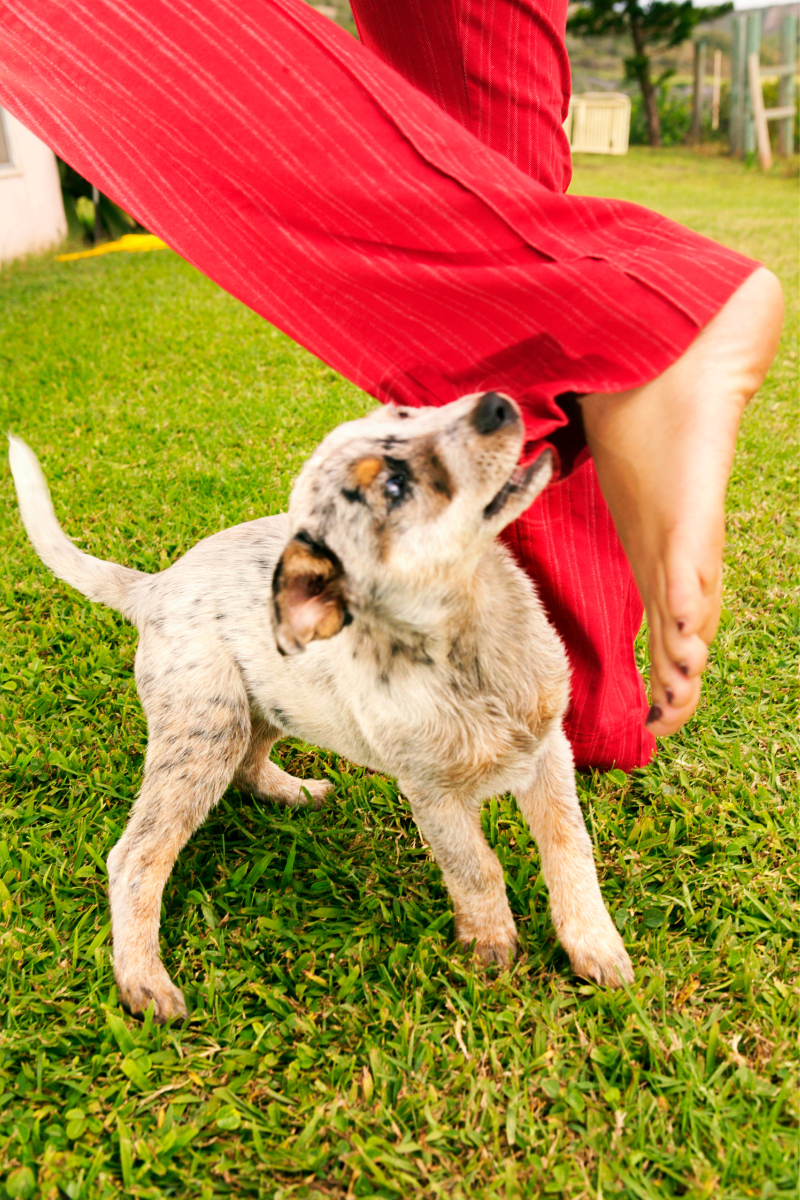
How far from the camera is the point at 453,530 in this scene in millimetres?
1776

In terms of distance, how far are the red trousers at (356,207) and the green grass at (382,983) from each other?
1084 millimetres

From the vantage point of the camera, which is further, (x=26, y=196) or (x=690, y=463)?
(x=26, y=196)

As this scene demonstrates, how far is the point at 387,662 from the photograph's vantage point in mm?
1984

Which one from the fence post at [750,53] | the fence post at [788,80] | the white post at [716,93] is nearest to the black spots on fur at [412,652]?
the fence post at [788,80]

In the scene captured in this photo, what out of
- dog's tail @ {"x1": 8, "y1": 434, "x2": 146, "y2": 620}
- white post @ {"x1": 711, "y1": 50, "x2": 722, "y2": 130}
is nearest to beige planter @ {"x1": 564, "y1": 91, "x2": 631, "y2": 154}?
white post @ {"x1": 711, "y1": 50, "x2": 722, "y2": 130}

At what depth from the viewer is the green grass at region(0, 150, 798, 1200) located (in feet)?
5.65

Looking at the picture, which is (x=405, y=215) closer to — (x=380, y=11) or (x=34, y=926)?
(x=380, y=11)

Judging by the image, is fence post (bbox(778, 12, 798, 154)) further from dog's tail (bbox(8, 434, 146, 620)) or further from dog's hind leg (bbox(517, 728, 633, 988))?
dog's hind leg (bbox(517, 728, 633, 988))

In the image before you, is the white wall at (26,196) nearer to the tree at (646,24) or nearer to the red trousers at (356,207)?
the red trousers at (356,207)

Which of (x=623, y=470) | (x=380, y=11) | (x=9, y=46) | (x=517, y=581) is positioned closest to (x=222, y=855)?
(x=517, y=581)

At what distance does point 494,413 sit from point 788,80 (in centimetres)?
2111

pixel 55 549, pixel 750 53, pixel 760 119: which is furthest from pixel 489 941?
pixel 750 53

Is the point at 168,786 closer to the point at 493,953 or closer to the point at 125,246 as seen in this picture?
the point at 493,953

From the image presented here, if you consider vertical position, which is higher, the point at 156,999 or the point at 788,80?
the point at 788,80
